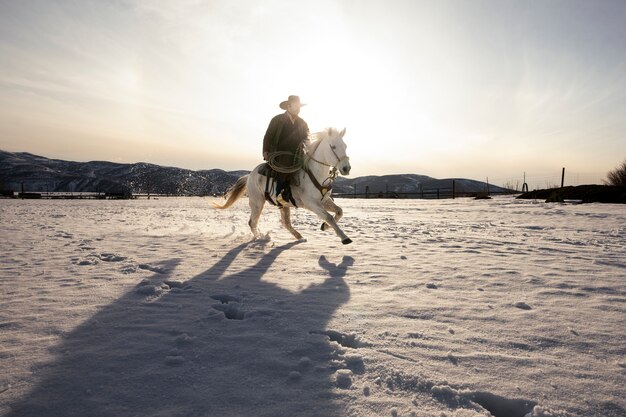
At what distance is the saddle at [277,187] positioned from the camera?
20.8 feet

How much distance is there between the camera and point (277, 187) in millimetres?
6395

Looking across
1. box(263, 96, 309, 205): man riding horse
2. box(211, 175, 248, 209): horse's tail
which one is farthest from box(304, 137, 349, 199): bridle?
box(211, 175, 248, 209): horse's tail

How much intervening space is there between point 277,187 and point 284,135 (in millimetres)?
1108

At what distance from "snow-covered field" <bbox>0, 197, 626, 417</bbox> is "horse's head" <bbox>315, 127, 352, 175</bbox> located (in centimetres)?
197

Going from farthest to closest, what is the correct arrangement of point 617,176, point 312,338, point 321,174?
point 617,176, point 321,174, point 312,338

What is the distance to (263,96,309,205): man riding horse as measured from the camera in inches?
249

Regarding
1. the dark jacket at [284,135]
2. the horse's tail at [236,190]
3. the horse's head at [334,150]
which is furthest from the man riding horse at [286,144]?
the horse's tail at [236,190]

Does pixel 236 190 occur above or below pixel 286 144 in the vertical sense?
below

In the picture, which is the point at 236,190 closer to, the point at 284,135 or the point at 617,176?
the point at 284,135

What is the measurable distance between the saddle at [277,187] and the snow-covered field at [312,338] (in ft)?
7.52

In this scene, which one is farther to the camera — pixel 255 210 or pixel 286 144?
pixel 255 210

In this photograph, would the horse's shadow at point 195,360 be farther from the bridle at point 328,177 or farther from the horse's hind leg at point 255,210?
the horse's hind leg at point 255,210

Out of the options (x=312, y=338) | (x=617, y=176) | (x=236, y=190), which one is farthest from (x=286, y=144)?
(x=617, y=176)

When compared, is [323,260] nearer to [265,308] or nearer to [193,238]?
[265,308]
